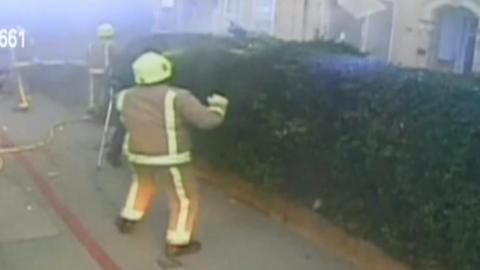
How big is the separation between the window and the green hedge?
8717mm

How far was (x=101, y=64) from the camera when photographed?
12109mm

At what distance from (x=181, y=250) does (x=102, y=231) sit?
0.96m

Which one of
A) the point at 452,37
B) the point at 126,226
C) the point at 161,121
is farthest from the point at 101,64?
the point at 161,121

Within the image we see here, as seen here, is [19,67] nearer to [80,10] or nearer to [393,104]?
[80,10]

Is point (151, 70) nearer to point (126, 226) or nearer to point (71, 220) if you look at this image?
point (126, 226)

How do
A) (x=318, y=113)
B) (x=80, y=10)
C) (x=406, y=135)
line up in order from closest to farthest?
(x=406, y=135) → (x=318, y=113) → (x=80, y=10)

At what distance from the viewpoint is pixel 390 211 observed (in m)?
5.23

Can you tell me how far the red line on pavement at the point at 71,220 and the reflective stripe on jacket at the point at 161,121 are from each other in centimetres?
79

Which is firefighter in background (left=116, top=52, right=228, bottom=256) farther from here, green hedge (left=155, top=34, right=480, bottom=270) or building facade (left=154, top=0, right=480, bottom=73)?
building facade (left=154, top=0, right=480, bottom=73)

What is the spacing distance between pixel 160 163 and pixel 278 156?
54.6 inches

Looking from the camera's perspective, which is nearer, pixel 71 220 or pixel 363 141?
pixel 363 141

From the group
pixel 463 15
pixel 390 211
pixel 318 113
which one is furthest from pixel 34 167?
pixel 463 15

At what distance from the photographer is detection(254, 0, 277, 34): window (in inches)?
643

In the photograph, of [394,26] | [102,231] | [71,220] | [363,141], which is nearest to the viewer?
[363,141]
